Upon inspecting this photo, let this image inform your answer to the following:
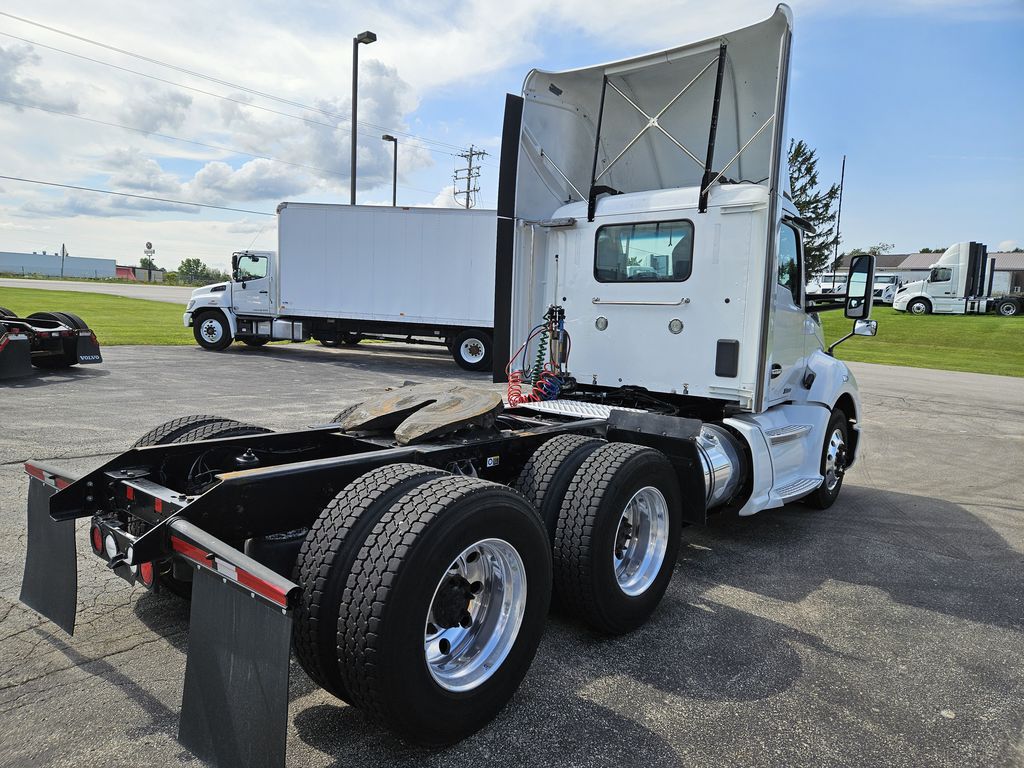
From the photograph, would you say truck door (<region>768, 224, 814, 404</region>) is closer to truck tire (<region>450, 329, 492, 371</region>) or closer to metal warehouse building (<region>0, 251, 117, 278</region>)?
truck tire (<region>450, 329, 492, 371</region>)

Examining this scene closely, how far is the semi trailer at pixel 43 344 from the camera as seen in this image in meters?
11.3

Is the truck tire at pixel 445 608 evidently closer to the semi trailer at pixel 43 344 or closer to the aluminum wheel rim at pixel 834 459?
the aluminum wheel rim at pixel 834 459

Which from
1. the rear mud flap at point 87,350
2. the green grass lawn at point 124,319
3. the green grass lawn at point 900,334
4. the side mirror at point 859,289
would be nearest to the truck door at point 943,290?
the green grass lawn at point 900,334

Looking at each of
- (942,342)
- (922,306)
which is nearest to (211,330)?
(942,342)

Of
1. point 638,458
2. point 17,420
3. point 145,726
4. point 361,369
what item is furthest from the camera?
point 361,369

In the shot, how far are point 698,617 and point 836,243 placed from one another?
3855 cm

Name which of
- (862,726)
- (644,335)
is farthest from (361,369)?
(862,726)

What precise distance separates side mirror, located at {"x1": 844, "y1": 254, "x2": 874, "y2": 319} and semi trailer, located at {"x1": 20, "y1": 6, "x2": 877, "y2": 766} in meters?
0.02

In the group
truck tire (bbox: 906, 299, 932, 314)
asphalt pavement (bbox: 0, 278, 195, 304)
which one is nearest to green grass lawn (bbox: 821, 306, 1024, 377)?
truck tire (bbox: 906, 299, 932, 314)

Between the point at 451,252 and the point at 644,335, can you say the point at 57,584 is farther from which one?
the point at 451,252

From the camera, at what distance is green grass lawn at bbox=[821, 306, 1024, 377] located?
23.9 meters

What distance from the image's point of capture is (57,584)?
3129mm

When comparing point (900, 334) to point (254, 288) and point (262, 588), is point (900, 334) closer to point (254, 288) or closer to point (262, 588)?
point (254, 288)

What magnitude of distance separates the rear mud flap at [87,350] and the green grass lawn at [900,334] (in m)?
5.99
